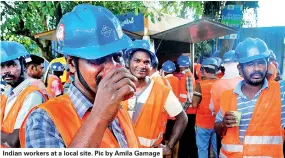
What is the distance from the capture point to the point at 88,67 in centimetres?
65

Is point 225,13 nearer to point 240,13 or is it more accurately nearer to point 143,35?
point 240,13

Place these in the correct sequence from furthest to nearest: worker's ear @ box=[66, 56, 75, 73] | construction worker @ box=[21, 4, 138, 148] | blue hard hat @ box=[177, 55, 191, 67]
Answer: blue hard hat @ box=[177, 55, 191, 67]
worker's ear @ box=[66, 56, 75, 73]
construction worker @ box=[21, 4, 138, 148]

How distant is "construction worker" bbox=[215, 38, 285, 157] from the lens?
119 cm

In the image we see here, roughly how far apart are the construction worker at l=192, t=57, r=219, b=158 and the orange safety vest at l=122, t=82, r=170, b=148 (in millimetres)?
775

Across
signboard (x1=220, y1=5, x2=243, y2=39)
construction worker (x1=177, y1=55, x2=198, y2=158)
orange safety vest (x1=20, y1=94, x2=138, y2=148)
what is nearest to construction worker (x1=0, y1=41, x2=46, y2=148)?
orange safety vest (x1=20, y1=94, x2=138, y2=148)

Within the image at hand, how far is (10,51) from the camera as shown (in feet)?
3.93

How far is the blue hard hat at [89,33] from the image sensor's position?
64cm

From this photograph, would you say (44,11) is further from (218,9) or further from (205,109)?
(205,109)

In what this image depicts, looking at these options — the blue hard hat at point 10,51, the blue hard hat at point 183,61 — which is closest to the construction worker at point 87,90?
the blue hard hat at point 10,51

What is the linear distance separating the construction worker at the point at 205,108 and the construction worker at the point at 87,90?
1.39 metres

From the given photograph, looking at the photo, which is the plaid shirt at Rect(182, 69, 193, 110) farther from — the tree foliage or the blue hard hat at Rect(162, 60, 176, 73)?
the tree foliage

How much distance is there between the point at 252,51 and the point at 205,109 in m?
0.95

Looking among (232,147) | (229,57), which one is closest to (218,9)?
(229,57)

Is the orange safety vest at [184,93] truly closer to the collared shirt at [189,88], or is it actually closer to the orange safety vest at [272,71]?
the collared shirt at [189,88]
